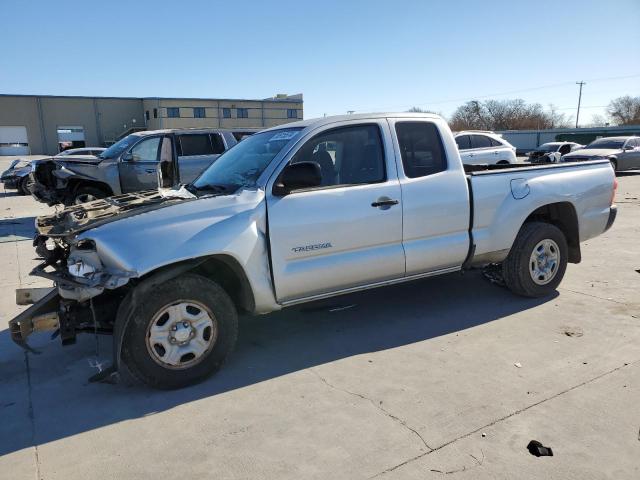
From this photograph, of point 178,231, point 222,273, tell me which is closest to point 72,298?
point 178,231

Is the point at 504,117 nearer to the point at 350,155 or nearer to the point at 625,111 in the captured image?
the point at 625,111

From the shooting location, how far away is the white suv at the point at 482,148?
1537 cm

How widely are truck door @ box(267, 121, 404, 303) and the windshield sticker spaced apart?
7.6 inches

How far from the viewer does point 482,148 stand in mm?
15742

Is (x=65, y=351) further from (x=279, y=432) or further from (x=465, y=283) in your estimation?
(x=465, y=283)

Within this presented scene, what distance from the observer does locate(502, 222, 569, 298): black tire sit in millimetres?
5402

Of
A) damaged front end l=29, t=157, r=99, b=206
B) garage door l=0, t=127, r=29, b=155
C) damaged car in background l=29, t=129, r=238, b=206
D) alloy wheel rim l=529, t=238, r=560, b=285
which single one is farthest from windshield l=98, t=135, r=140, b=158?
garage door l=0, t=127, r=29, b=155

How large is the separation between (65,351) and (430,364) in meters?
3.19

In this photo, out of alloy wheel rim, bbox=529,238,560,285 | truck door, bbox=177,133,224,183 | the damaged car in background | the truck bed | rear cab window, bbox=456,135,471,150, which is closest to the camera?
the truck bed

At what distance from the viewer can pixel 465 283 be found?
250 inches

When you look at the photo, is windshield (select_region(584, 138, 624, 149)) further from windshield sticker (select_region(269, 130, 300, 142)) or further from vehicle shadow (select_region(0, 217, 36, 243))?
vehicle shadow (select_region(0, 217, 36, 243))

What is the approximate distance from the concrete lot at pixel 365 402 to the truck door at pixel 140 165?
20.2 feet

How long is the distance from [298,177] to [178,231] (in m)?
1.00

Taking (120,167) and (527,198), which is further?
(120,167)
